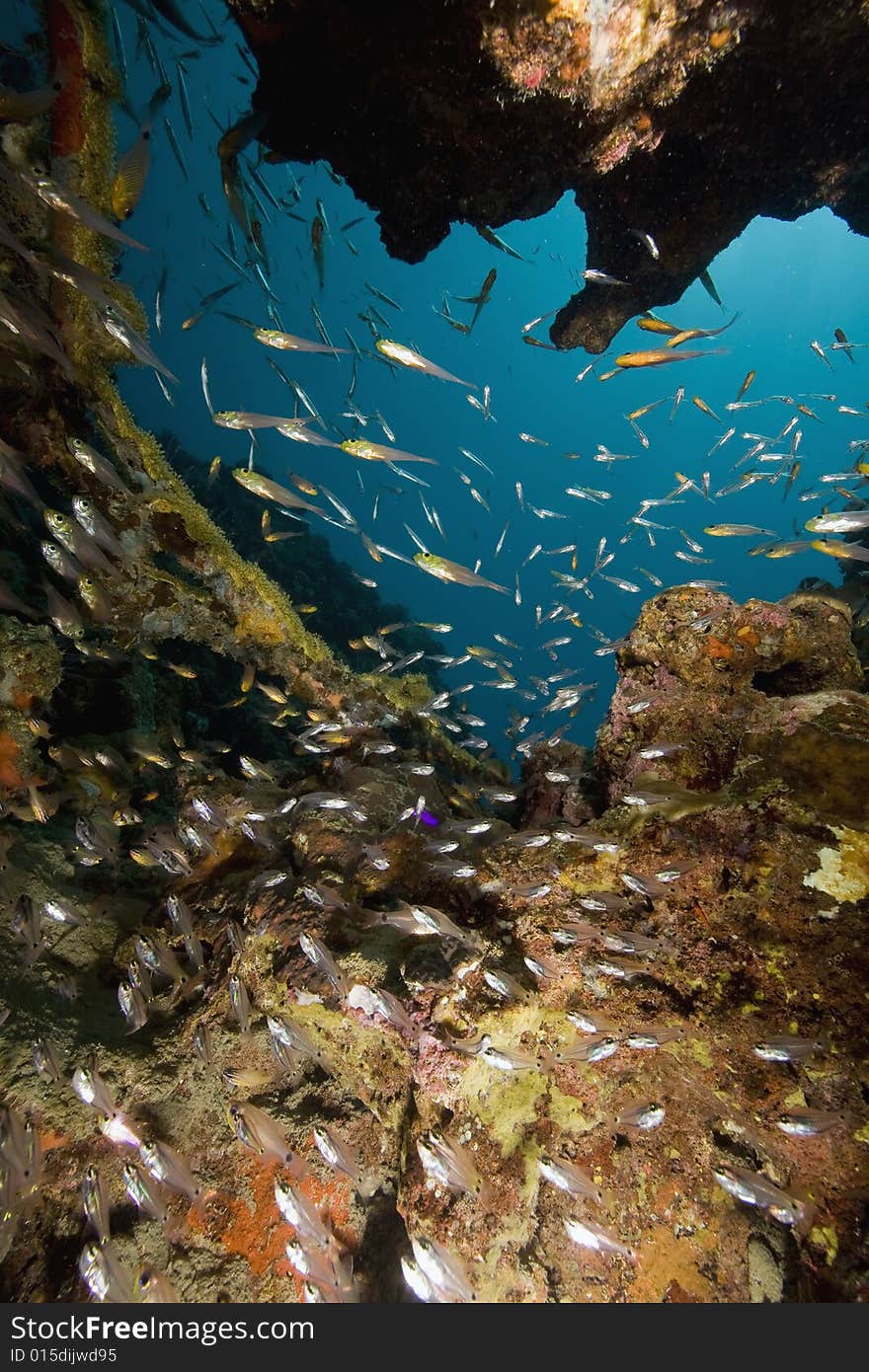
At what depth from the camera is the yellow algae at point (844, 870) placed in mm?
3082

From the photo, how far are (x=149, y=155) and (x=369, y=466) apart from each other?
15618cm

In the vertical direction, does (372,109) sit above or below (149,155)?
above

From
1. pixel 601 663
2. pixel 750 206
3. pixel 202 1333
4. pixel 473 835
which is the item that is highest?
pixel 601 663

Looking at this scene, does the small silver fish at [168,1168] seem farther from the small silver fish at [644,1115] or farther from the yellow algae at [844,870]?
the yellow algae at [844,870]

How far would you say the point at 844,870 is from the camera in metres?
3.14

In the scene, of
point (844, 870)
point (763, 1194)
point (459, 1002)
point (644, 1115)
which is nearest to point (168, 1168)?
point (459, 1002)

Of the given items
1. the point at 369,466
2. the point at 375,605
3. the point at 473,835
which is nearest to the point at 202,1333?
the point at 473,835

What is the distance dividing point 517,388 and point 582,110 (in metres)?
151

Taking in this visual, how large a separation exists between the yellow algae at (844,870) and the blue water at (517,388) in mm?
69294

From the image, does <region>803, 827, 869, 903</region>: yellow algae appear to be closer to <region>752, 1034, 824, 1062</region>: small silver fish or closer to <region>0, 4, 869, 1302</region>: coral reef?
<region>0, 4, 869, 1302</region>: coral reef

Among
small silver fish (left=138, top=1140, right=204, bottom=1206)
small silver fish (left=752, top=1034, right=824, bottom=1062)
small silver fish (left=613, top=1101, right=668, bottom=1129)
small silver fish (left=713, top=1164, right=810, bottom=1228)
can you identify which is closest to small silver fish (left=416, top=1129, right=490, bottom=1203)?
small silver fish (left=613, top=1101, right=668, bottom=1129)

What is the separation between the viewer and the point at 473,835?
17.8 feet

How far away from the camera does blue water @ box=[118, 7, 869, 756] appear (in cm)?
8169

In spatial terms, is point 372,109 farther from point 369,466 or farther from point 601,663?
point 369,466
